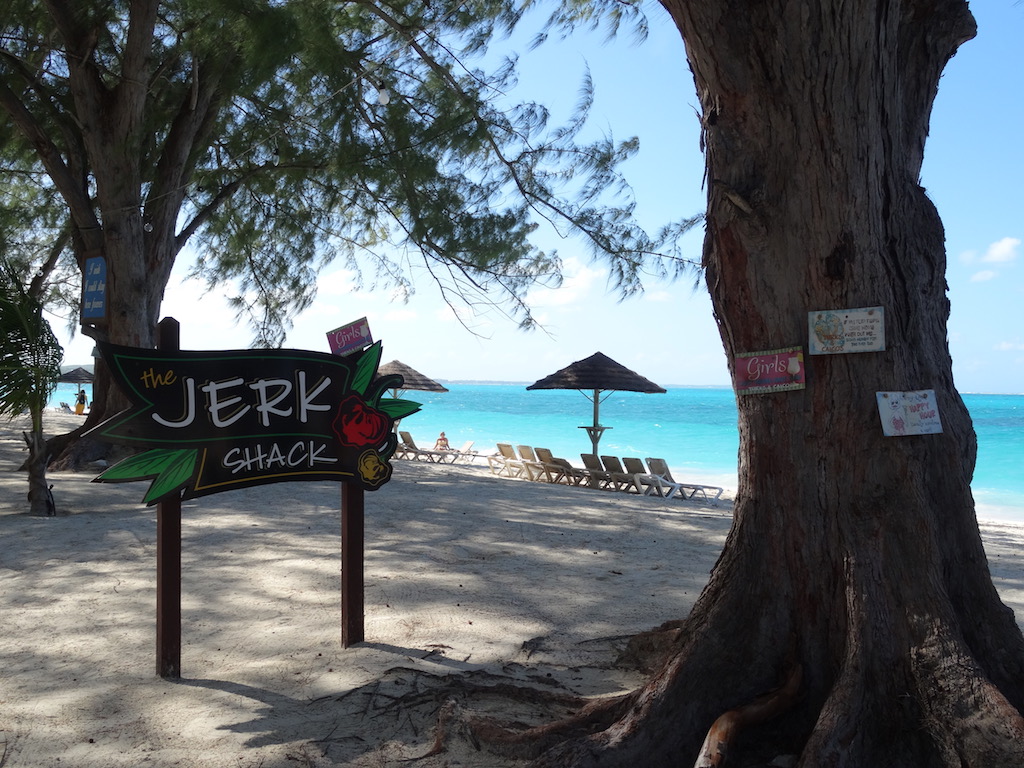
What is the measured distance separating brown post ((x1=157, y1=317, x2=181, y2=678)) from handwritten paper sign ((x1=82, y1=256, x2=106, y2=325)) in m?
5.87

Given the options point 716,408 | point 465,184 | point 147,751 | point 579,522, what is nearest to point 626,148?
point 465,184

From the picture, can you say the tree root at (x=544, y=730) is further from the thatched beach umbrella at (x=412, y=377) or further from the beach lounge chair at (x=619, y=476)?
the thatched beach umbrella at (x=412, y=377)

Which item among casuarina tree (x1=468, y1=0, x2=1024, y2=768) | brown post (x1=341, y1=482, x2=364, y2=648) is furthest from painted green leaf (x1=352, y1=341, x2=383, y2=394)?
casuarina tree (x1=468, y1=0, x2=1024, y2=768)

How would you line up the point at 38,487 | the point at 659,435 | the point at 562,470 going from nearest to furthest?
the point at 38,487 < the point at 562,470 < the point at 659,435

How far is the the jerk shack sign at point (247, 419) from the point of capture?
3.18m

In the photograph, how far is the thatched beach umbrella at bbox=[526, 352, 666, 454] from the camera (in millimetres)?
14305

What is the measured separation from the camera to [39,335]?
6477mm

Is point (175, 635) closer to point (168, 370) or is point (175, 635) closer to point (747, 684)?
point (168, 370)

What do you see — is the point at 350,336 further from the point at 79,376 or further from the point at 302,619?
the point at 79,376

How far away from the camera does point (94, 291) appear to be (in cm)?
880

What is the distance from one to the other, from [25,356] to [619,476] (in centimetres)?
859

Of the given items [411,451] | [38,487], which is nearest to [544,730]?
[38,487]

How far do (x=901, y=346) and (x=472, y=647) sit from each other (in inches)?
87.7

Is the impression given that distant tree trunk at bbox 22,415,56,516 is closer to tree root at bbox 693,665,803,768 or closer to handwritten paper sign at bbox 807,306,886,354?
tree root at bbox 693,665,803,768
